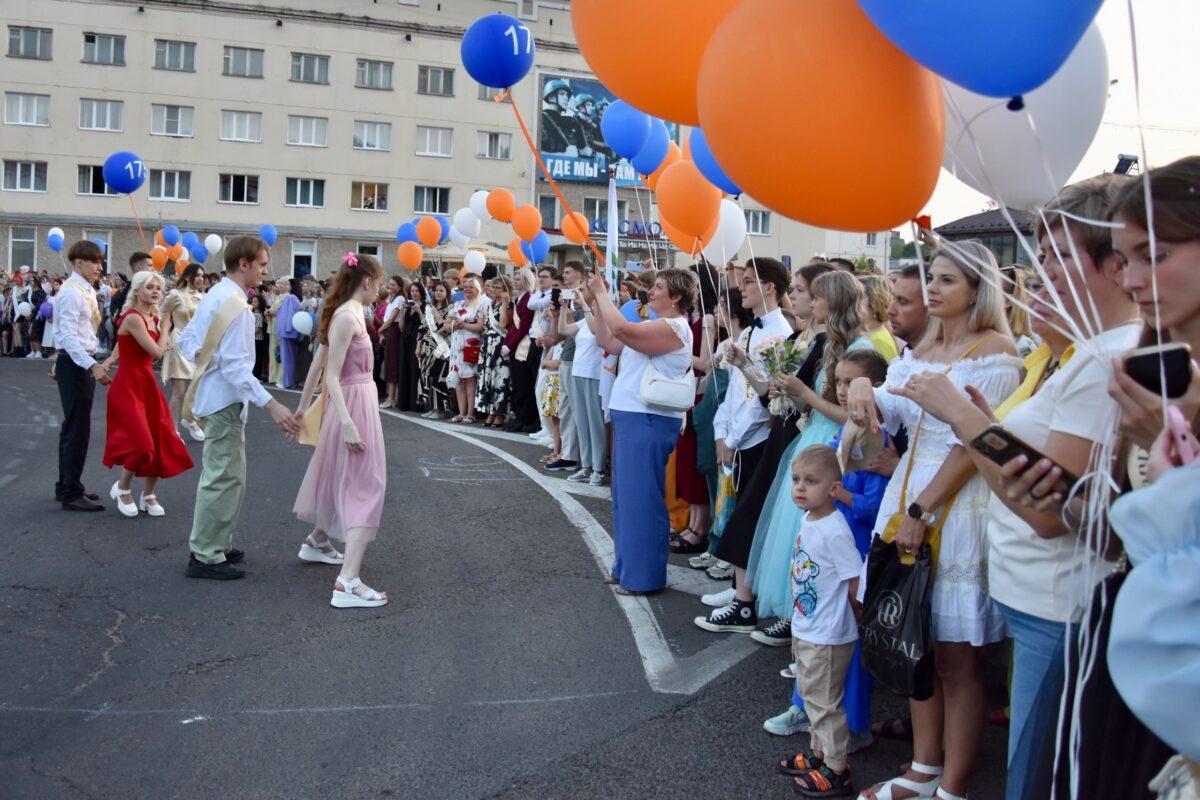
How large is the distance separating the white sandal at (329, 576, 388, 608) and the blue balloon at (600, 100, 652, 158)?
3.60m

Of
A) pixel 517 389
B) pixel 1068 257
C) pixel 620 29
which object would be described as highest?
pixel 620 29

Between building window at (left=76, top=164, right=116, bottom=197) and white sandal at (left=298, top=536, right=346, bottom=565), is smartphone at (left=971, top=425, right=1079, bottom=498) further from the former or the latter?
building window at (left=76, top=164, right=116, bottom=197)

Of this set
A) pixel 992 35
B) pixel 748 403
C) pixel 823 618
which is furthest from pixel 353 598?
pixel 992 35

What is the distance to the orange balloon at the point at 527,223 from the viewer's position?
45.6 ft

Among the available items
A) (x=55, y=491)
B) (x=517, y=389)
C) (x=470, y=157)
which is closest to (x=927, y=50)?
(x=55, y=491)

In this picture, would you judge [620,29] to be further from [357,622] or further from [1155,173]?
[357,622]

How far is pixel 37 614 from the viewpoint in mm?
5762

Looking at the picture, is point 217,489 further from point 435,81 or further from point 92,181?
point 435,81

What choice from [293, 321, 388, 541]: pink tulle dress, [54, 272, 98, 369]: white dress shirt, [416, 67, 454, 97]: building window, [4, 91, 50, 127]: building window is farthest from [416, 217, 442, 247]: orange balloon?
[4, 91, 50, 127]: building window

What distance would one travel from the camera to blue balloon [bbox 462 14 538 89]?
5.89m

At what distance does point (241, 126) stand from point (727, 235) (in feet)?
151

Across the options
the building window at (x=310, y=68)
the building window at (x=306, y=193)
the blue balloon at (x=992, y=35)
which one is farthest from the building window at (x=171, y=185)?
the blue balloon at (x=992, y=35)

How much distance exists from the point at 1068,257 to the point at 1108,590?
1046mm

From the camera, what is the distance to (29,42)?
4719cm
